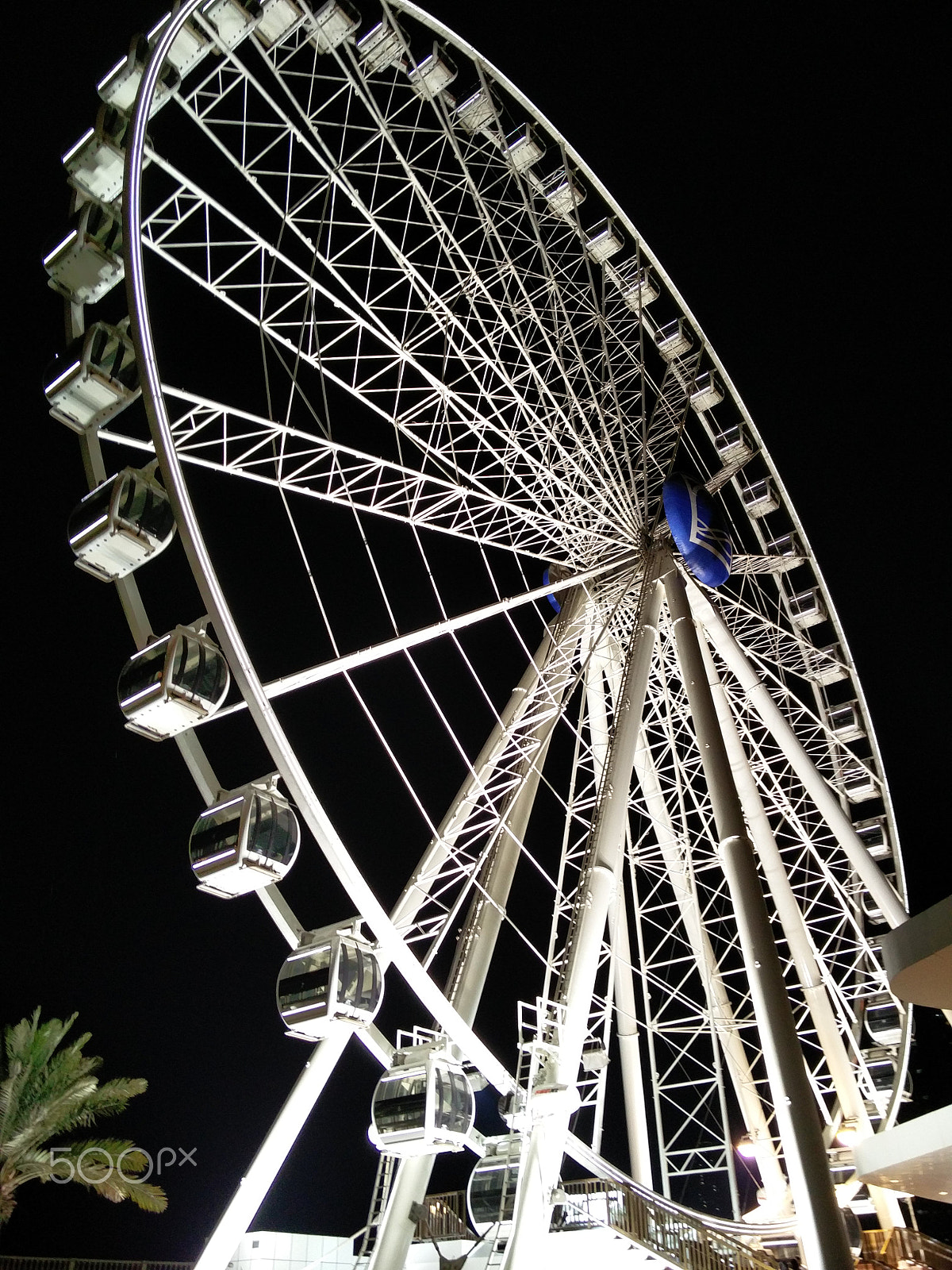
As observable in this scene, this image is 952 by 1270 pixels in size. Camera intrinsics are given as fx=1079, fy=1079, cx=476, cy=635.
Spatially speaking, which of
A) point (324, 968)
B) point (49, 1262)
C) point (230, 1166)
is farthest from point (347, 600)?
point (324, 968)

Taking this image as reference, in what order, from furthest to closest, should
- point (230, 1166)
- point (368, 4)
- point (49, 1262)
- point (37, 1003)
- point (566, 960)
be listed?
point (230, 1166) < point (37, 1003) < point (49, 1262) < point (368, 4) < point (566, 960)

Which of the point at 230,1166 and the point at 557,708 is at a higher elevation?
the point at 557,708

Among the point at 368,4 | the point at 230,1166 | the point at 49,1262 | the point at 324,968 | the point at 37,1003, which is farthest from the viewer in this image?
the point at 230,1166

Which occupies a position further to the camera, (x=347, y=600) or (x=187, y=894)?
(x=347, y=600)

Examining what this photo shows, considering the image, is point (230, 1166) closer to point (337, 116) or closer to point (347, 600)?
point (347, 600)

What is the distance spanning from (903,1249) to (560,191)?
17850 millimetres

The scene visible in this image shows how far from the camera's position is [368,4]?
15.2 m

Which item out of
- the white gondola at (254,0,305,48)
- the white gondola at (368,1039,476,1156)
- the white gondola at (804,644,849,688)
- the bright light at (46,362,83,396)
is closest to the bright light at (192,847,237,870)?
the white gondola at (368,1039,476,1156)

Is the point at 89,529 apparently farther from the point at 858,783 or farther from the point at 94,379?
the point at 858,783

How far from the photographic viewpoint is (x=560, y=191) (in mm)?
17781

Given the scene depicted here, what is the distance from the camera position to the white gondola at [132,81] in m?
11.0

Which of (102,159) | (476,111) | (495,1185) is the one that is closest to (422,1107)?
(495,1185)

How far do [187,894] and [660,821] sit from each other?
32.7 feet

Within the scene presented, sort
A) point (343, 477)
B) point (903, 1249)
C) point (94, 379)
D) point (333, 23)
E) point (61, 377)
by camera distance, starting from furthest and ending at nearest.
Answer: point (903, 1249) → point (333, 23) → point (343, 477) → point (61, 377) → point (94, 379)
